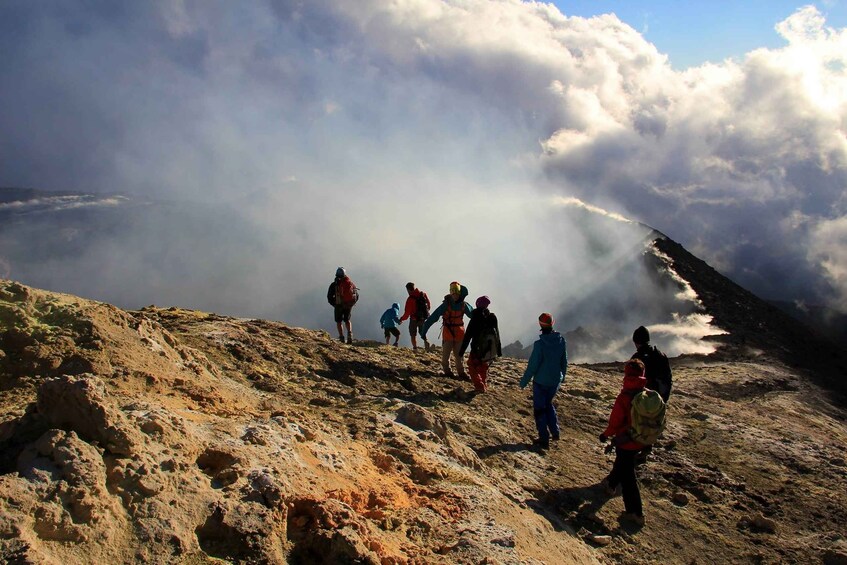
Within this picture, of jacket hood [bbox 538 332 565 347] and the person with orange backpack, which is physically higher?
jacket hood [bbox 538 332 565 347]

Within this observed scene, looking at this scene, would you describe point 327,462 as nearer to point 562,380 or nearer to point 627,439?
point 627,439

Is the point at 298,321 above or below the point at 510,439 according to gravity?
above

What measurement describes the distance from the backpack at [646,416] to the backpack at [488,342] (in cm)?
351

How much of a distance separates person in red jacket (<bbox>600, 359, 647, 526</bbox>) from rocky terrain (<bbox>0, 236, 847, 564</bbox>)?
216 mm

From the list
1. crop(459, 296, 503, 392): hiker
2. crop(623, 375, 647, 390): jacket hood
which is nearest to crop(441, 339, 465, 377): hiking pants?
crop(459, 296, 503, 392): hiker

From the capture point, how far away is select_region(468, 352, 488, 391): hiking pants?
10.6 m

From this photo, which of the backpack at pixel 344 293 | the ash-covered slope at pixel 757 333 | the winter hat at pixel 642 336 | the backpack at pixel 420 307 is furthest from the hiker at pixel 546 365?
the ash-covered slope at pixel 757 333

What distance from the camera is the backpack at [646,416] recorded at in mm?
6734

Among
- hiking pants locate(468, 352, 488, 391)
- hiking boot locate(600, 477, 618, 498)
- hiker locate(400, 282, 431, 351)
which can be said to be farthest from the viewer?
hiker locate(400, 282, 431, 351)

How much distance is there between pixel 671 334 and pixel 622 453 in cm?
1947

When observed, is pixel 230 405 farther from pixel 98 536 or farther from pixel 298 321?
pixel 298 321

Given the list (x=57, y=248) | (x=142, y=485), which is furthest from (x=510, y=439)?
(x=57, y=248)

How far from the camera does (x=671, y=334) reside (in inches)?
992

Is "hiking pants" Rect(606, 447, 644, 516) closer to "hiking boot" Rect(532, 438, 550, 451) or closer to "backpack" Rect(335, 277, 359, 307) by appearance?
"hiking boot" Rect(532, 438, 550, 451)
